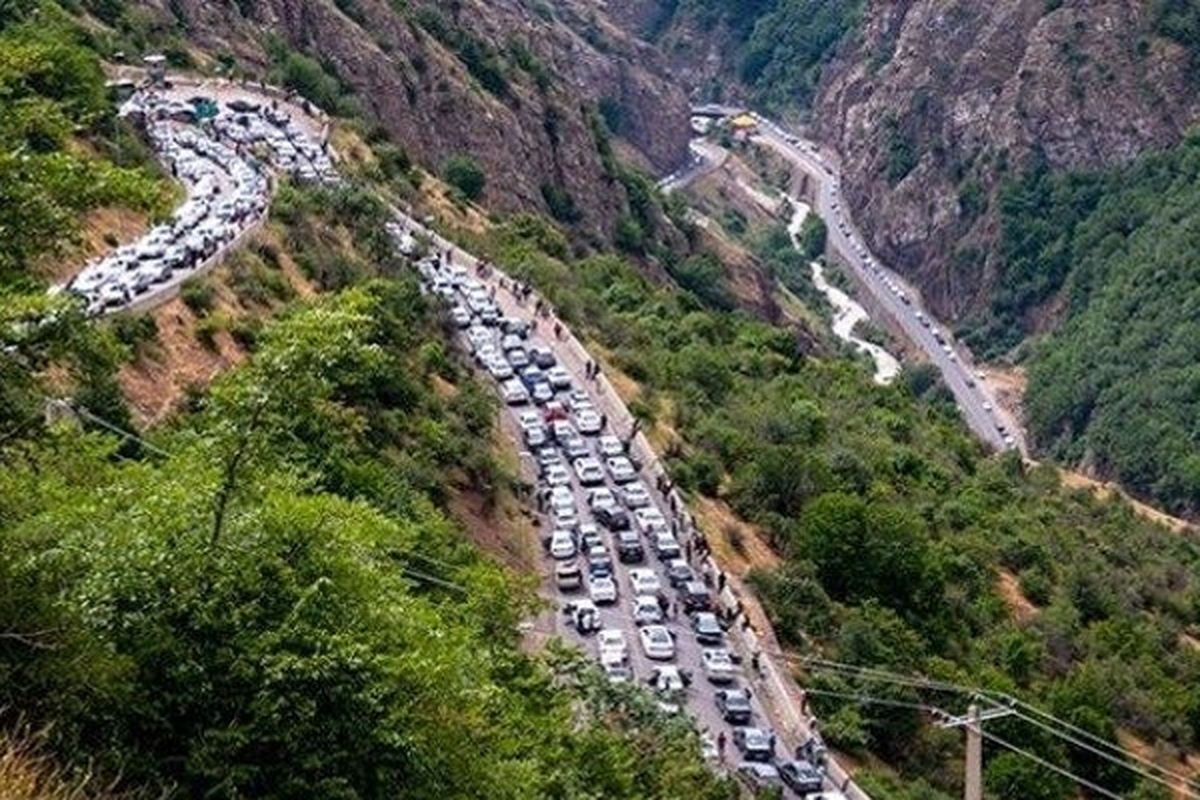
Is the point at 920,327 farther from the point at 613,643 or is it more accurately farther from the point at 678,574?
the point at 613,643

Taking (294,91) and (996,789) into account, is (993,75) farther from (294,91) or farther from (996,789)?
(996,789)

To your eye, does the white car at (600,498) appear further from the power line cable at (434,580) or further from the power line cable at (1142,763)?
the power line cable at (434,580)

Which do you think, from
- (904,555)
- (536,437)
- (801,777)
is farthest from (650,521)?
(801,777)

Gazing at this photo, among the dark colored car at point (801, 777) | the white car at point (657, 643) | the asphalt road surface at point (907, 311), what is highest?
the dark colored car at point (801, 777)

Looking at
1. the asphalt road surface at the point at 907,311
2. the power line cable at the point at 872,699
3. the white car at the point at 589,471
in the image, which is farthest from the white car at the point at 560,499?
the asphalt road surface at the point at 907,311

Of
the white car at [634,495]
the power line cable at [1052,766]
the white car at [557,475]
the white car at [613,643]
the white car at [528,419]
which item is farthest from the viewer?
the white car at [528,419]

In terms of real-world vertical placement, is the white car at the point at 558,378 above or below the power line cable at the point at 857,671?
below

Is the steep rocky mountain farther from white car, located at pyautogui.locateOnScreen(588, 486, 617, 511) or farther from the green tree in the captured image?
white car, located at pyautogui.locateOnScreen(588, 486, 617, 511)
